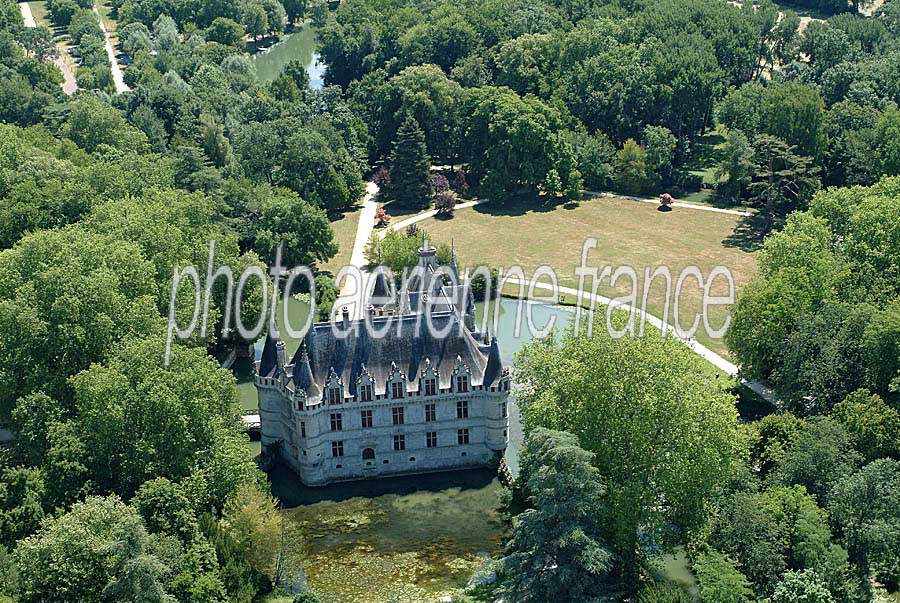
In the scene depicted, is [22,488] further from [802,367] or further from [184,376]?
[802,367]

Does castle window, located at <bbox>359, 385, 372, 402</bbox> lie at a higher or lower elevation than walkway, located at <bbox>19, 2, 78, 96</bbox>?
lower

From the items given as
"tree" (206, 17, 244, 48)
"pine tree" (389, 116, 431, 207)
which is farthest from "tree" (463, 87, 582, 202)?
"tree" (206, 17, 244, 48)

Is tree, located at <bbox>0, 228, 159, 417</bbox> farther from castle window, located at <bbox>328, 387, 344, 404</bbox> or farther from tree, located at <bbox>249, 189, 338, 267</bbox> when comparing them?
tree, located at <bbox>249, 189, 338, 267</bbox>

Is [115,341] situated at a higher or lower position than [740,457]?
higher

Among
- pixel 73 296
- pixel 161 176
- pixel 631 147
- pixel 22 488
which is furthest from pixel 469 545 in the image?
pixel 631 147

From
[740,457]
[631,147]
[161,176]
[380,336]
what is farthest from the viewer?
[631,147]

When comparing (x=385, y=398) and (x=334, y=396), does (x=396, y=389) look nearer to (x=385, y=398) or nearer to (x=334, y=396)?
(x=385, y=398)

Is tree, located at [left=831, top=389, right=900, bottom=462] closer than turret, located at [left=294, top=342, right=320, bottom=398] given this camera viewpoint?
Yes
